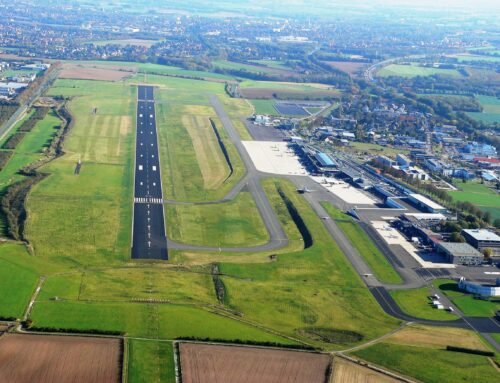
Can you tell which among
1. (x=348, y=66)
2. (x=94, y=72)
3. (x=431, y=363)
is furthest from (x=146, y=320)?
(x=348, y=66)

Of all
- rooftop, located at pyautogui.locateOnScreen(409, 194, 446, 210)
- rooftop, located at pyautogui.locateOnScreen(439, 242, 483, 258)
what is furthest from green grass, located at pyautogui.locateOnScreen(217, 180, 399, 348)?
rooftop, located at pyautogui.locateOnScreen(409, 194, 446, 210)

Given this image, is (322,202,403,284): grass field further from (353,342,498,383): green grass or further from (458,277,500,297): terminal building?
(353,342,498,383): green grass

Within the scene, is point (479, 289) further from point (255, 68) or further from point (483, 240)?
point (255, 68)

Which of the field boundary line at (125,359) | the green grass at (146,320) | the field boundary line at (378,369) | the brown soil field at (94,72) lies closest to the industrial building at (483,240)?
the field boundary line at (378,369)

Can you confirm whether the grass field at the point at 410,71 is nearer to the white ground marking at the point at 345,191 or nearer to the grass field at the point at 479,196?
the grass field at the point at 479,196

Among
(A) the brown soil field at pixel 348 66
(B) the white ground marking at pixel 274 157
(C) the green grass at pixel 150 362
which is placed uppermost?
(C) the green grass at pixel 150 362

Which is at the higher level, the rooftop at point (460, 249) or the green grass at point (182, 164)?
the rooftop at point (460, 249)
